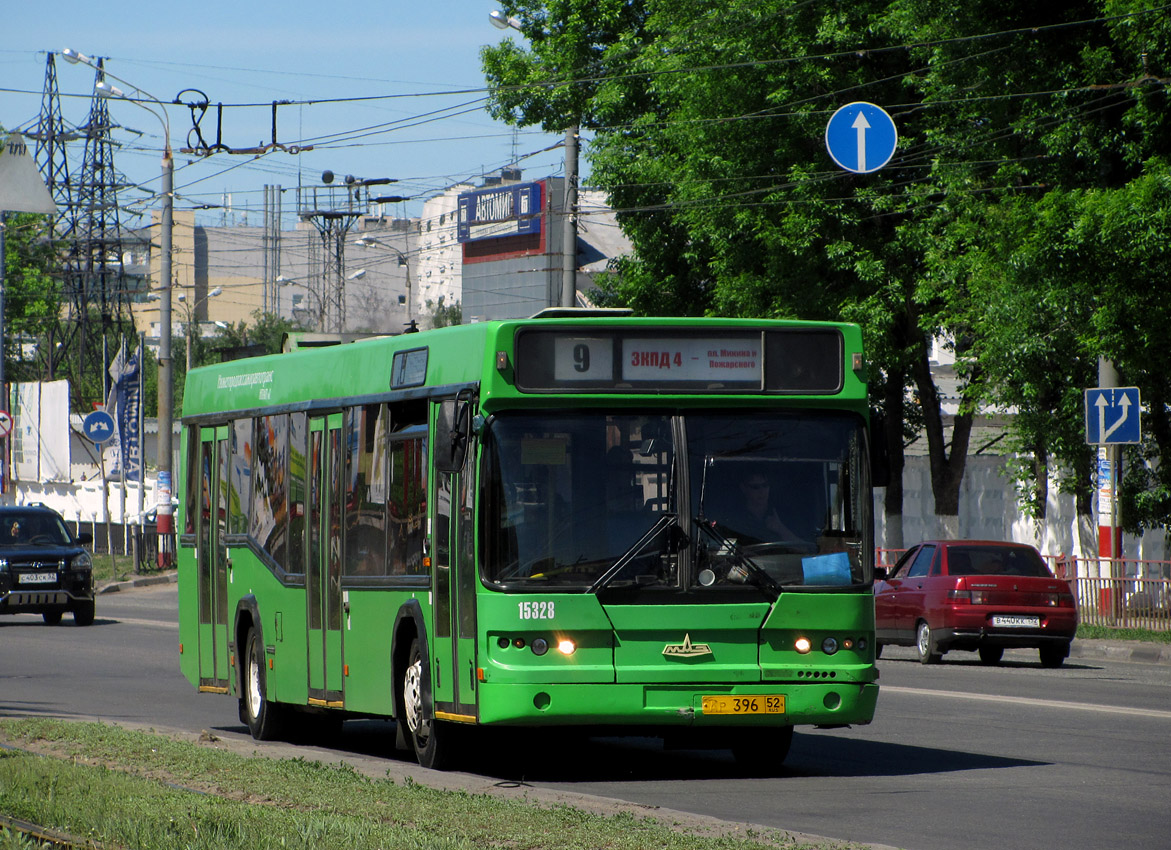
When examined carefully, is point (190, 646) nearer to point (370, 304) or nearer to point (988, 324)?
point (988, 324)

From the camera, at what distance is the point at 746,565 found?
35.3 ft

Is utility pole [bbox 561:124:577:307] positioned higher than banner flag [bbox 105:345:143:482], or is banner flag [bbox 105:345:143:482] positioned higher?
utility pole [bbox 561:124:577:307]

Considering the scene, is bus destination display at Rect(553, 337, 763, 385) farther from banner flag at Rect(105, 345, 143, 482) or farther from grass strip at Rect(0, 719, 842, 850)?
banner flag at Rect(105, 345, 143, 482)

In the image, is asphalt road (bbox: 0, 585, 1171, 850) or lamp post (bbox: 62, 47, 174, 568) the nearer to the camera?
asphalt road (bbox: 0, 585, 1171, 850)

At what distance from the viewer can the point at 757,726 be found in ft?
36.8

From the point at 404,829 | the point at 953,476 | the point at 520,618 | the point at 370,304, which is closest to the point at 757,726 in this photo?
the point at 520,618

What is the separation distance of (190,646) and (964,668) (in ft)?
33.2

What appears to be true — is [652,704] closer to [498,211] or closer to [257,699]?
[257,699]

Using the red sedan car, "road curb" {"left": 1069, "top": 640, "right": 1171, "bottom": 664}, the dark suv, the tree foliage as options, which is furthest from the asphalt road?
the dark suv

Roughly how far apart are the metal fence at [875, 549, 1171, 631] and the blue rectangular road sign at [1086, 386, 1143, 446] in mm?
2428

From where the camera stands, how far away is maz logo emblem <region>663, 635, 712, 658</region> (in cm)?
1064

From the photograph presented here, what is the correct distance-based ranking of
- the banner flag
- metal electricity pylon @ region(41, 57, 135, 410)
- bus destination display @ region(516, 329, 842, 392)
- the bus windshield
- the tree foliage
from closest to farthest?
the bus windshield, bus destination display @ region(516, 329, 842, 392), the tree foliage, the banner flag, metal electricity pylon @ region(41, 57, 135, 410)

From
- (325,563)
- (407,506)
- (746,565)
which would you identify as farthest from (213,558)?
(746,565)

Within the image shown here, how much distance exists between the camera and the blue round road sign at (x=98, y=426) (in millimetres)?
37719
